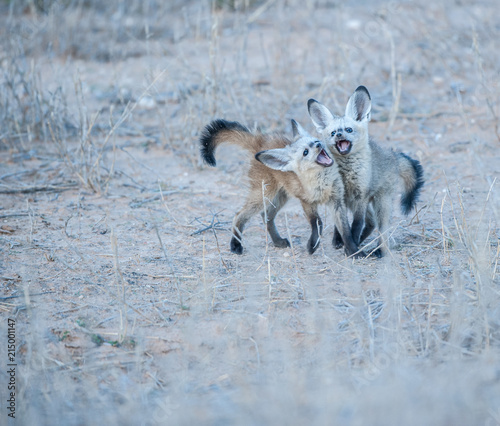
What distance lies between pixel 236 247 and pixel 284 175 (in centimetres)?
75

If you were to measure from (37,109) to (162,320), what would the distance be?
4500 mm

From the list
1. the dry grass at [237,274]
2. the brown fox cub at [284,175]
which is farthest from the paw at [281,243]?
the dry grass at [237,274]

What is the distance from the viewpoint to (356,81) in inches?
326

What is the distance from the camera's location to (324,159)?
4.95 meters

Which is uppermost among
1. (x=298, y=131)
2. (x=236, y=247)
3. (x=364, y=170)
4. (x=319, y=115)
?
(x=319, y=115)

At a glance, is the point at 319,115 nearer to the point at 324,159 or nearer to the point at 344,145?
the point at 344,145

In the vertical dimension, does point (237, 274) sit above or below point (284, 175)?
below

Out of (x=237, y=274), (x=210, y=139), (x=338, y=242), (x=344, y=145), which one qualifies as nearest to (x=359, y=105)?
(x=344, y=145)

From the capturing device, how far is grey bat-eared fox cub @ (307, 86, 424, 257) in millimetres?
5125

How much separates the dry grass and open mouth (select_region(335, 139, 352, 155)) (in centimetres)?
75

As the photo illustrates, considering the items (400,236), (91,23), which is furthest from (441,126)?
(91,23)

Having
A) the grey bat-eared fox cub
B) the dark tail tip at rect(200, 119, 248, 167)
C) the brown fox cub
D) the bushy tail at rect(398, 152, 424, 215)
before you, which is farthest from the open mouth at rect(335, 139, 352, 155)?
the dark tail tip at rect(200, 119, 248, 167)

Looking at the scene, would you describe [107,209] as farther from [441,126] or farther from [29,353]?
[441,126]

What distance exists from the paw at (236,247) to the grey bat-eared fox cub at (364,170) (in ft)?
2.81
